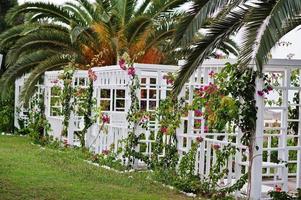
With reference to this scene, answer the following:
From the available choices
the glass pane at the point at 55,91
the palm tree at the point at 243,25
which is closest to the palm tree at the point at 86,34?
the glass pane at the point at 55,91

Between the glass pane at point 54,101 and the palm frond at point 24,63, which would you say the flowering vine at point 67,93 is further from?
the palm frond at point 24,63

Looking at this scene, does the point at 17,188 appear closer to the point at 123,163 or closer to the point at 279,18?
the point at 123,163

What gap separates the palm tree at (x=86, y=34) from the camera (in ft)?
53.9

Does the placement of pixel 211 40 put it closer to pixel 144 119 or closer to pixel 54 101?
pixel 144 119

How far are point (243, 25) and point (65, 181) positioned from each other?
4.32 metres

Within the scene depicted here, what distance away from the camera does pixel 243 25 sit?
7.11m

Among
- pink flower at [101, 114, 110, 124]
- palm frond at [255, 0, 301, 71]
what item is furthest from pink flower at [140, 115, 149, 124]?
palm frond at [255, 0, 301, 71]

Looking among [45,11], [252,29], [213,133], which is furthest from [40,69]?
[252,29]

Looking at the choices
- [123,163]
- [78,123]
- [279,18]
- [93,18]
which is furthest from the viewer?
[93,18]

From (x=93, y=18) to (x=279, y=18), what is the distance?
40.4ft

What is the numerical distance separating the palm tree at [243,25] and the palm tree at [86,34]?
812 cm

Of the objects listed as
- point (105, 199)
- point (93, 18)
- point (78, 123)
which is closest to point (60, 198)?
point (105, 199)

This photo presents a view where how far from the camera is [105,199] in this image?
8312mm

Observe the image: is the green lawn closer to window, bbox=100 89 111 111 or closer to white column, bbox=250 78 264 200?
white column, bbox=250 78 264 200
